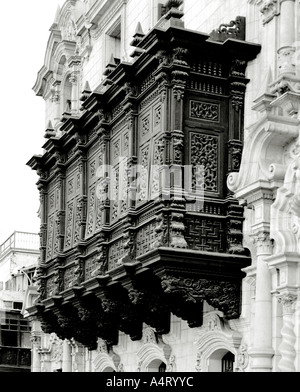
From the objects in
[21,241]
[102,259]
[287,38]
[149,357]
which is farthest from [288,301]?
[21,241]

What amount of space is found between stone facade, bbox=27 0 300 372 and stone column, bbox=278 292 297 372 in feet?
0.07

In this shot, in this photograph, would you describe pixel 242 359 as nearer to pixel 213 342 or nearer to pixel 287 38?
pixel 213 342

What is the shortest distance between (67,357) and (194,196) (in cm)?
1013

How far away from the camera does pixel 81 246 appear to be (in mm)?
20875

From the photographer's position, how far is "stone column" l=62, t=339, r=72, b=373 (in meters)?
25.6

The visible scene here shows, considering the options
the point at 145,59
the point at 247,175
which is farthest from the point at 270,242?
the point at 145,59

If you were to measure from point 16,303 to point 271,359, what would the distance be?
89.9 ft

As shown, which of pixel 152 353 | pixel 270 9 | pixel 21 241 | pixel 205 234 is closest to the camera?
pixel 205 234

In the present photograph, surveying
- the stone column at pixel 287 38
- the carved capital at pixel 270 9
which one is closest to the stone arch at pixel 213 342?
the stone column at pixel 287 38

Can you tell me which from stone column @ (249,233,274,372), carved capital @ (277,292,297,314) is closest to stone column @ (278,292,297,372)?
carved capital @ (277,292,297,314)

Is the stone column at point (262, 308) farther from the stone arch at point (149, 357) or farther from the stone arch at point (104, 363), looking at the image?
the stone arch at point (104, 363)

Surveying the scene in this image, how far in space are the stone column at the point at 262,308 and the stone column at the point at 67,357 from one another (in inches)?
406

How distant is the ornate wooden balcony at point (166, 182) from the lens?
663 inches

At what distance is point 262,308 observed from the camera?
16.1 m
